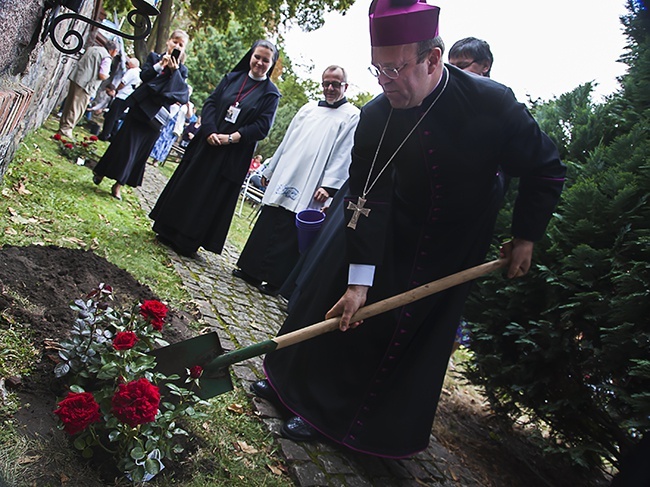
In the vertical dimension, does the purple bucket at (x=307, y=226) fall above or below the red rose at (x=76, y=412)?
above

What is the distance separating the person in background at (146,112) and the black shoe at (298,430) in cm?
451

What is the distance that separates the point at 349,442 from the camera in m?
2.72

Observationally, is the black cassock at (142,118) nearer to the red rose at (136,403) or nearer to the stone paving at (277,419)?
the stone paving at (277,419)

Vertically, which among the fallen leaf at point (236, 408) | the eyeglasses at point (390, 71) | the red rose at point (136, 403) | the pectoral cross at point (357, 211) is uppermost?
the eyeglasses at point (390, 71)

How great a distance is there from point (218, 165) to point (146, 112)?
1524 mm

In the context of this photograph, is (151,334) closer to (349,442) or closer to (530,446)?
(349,442)

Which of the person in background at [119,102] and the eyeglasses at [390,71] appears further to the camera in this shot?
the person in background at [119,102]

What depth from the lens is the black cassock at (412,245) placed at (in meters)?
2.45

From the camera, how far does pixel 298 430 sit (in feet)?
8.91

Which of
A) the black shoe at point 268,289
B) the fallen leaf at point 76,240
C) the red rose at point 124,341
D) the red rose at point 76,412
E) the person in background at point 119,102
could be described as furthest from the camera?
the person in background at point 119,102

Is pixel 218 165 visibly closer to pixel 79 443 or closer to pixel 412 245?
pixel 412 245

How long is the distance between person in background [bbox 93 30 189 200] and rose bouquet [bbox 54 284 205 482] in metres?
4.29

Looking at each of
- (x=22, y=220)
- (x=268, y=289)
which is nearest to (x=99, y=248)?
(x=22, y=220)

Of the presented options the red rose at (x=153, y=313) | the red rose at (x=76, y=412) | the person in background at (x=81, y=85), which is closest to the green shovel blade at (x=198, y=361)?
the red rose at (x=153, y=313)
